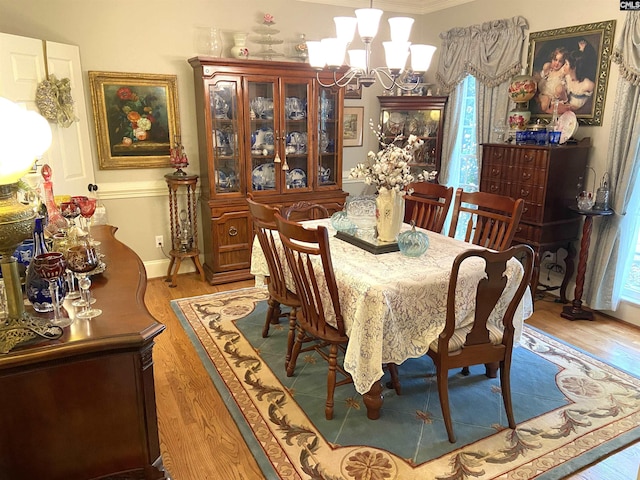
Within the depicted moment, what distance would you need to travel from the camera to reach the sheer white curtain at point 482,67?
4082 mm

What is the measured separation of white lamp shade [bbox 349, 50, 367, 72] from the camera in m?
2.61

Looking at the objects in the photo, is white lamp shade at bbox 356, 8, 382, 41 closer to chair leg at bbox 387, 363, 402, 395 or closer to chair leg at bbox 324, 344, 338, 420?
chair leg at bbox 324, 344, 338, 420

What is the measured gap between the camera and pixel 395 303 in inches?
83.8

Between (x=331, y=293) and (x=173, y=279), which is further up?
(x=331, y=293)

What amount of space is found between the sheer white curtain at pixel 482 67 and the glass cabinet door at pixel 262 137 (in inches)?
72.5

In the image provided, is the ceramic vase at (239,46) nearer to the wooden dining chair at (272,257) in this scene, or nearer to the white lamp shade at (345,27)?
the white lamp shade at (345,27)

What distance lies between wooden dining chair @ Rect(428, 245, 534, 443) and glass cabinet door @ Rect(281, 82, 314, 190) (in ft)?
8.37

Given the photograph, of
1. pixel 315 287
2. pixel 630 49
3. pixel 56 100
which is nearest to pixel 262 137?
pixel 56 100

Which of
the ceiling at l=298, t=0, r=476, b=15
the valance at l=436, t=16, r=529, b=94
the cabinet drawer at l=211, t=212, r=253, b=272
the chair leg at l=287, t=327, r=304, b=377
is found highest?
the ceiling at l=298, t=0, r=476, b=15

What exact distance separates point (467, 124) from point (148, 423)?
168 inches

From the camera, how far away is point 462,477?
2.00 meters

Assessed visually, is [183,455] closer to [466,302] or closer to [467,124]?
[466,302]

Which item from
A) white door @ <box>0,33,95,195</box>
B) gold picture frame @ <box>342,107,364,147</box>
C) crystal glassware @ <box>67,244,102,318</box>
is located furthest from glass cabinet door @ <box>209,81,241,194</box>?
crystal glassware @ <box>67,244,102,318</box>

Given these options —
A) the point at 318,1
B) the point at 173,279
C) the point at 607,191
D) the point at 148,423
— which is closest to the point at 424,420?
the point at 148,423
